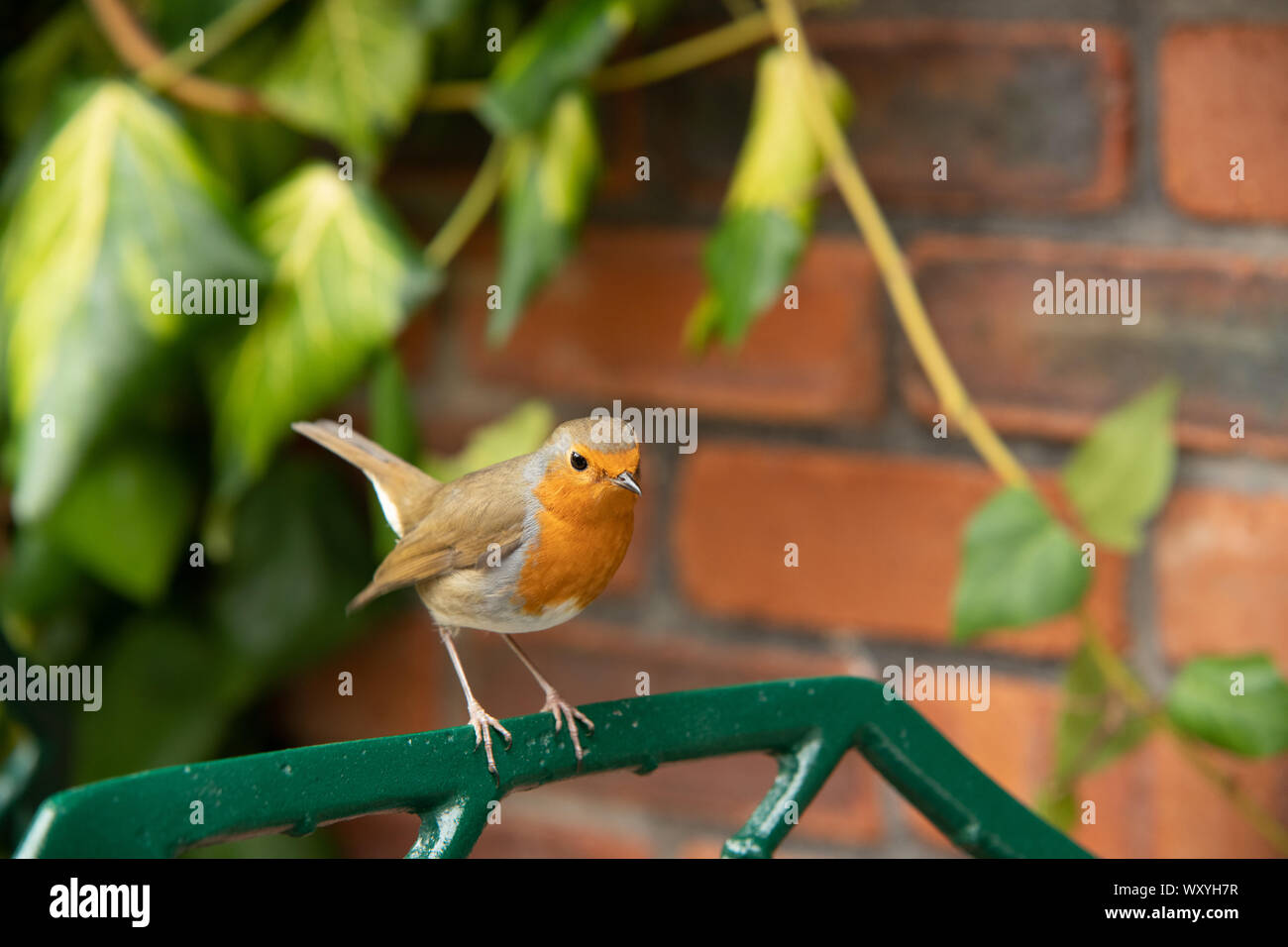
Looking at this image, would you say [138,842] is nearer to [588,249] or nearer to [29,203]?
[29,203]

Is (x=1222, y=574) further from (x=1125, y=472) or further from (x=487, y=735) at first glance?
(x=487, y=735)

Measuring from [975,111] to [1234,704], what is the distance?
13.8 inches

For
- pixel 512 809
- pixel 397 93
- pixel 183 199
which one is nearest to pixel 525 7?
pixel 397 93

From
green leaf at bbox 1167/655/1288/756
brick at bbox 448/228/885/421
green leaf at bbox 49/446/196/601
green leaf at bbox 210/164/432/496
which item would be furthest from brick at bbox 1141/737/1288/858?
green leaf at bbox 49/446/196/601

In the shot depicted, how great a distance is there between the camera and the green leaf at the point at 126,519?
2.77 ft

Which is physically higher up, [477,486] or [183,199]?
[183,199]

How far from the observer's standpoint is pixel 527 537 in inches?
19.4

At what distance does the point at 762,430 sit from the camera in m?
0.86

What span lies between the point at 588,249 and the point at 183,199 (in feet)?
0.89

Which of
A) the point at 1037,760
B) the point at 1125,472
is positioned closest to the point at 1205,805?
the point at 1037,760

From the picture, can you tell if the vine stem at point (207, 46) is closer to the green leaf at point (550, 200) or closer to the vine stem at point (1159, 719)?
the green leaf at point (550, 200)

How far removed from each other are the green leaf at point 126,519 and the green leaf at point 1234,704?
594mm

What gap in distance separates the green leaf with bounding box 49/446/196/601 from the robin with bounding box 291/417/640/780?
363 millimetres

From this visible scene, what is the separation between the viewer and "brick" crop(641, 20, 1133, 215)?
742 mm
